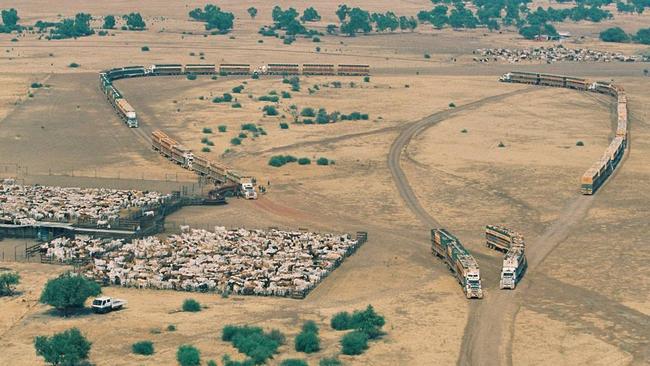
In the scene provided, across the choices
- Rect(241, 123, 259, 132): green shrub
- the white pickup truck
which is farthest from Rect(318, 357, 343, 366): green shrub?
Rect(241, 123, 259, 132): green shrub

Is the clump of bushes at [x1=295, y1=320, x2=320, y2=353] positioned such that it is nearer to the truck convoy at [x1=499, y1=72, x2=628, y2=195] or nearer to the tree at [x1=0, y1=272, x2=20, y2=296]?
the tree at [x1=0, y1=272, x2=20, y2=296]

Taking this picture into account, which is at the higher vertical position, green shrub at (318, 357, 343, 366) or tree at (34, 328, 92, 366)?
tree at (34, 328, 92, 366)

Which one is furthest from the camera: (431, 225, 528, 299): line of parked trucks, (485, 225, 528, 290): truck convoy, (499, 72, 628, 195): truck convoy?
(499, 72, 628, 195): truck convoy

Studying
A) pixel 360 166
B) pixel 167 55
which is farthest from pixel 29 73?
pixel 360 166

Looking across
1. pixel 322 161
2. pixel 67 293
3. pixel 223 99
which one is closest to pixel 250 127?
pixel 322 161

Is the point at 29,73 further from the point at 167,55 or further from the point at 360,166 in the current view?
the point at 360,166

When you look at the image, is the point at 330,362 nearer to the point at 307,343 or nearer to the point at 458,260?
the point at 307,343
